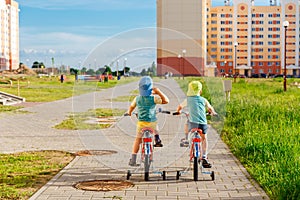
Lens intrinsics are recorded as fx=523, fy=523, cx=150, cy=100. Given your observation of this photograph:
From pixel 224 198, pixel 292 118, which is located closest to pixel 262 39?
pixel 292 118

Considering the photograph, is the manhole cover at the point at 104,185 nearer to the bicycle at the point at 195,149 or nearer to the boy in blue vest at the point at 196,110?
the bicycle at the point at 195,149

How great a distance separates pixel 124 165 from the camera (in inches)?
344

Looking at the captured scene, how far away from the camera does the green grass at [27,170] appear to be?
690 centimetres

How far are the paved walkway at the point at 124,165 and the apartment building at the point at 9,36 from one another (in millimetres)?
88371

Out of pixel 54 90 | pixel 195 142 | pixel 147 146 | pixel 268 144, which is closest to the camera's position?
pixel 147 146

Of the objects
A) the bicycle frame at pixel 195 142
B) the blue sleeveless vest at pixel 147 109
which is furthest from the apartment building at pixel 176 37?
the bicycle frame at pixel 195 142

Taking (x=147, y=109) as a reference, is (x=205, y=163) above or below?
below

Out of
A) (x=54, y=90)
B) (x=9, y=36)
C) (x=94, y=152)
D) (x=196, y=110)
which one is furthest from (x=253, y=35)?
(x=196, y=110)

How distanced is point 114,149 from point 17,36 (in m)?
108

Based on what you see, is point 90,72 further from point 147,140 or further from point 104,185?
point 104,185

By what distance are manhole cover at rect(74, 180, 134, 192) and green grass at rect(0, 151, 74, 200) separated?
0.60 meters

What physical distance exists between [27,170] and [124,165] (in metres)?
1.58

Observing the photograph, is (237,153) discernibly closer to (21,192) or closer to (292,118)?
(292,118)

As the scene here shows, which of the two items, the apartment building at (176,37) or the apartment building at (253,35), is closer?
the apartment building at (176,37)
